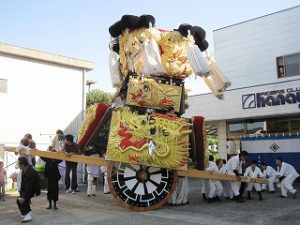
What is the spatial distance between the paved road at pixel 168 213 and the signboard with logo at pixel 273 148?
9.41 feet

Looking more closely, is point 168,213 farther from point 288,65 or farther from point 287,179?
point 288,65

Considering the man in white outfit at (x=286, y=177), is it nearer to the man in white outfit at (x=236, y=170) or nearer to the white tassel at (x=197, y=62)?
the man in white outfit at (x=236, y=170)

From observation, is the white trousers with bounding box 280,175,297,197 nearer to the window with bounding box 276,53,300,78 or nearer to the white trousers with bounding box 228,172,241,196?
the white trousers with bounding box 228,172,241,196

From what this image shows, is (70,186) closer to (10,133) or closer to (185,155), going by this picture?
(10,133)

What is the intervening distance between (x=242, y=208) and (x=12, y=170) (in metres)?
9.71

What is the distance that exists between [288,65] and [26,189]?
41.0 ft

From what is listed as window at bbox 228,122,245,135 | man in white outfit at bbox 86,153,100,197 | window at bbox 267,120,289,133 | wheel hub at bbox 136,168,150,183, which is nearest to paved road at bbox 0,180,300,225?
wheel hub at bbox 136,168,150,183

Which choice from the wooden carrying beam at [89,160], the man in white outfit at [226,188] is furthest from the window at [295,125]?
the wooden carrying beam at [89,160]

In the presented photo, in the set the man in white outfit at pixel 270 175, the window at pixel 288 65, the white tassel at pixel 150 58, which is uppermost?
the window at pixel 288 65

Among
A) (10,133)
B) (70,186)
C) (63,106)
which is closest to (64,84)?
(63,106)

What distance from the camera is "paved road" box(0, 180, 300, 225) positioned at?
313 inches

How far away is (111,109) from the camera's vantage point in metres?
10.0

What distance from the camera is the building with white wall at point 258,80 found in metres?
14.9

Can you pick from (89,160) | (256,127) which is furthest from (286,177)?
(89,160)
